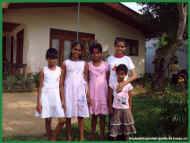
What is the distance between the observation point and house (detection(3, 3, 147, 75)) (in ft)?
41.9

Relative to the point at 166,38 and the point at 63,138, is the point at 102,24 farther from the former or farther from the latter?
the point at 63,138

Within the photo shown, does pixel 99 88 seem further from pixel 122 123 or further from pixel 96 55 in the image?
pixel 122 123

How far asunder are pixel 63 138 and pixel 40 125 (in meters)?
1.07

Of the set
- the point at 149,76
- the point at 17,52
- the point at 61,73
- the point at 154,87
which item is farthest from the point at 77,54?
the point at 149,76

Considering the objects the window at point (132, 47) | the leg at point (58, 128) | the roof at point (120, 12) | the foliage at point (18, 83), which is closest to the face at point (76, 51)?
the leg at point (58, 128)

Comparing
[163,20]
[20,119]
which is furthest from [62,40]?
[20,119]

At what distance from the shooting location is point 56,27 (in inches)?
532

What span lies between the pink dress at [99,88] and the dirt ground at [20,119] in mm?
928

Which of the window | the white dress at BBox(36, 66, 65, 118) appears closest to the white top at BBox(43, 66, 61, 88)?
the white dress at BBox(36, 66, 65, 118)

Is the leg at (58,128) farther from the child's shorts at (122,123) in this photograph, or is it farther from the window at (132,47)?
the window at (132,47)

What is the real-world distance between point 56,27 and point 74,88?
29.3 feet

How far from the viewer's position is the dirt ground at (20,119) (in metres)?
5.44

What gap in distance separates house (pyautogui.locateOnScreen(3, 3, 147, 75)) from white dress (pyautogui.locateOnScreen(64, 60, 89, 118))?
7.06 metres

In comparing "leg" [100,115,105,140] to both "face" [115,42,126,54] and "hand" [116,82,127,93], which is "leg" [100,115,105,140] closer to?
"hand" [116,82,127,93]
